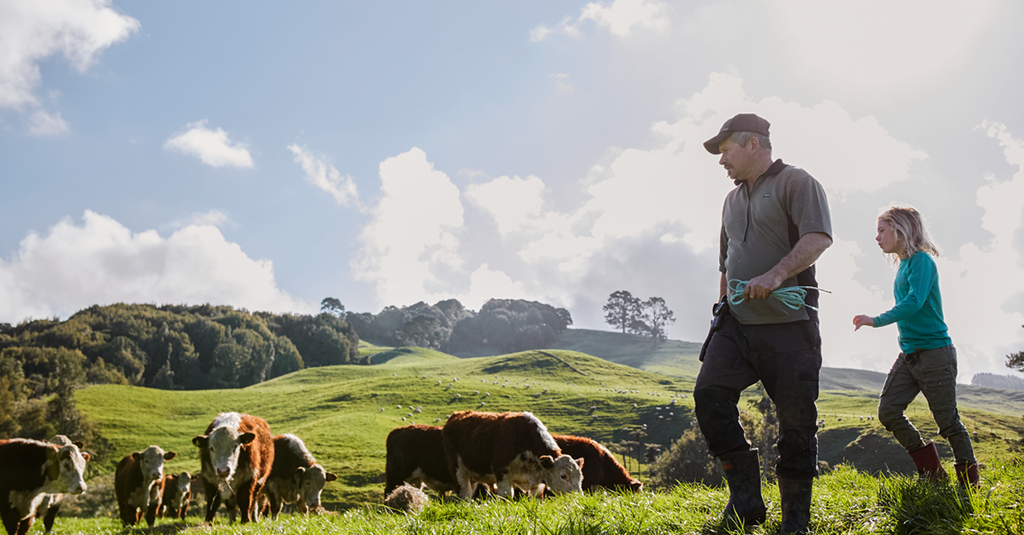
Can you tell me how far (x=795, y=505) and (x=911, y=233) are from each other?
360cm

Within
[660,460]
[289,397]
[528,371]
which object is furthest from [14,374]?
[660,460]

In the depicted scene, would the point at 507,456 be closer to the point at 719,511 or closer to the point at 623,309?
the point at 719,511

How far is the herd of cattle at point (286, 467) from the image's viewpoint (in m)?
11.0

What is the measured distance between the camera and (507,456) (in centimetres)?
1166

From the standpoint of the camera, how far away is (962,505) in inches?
128

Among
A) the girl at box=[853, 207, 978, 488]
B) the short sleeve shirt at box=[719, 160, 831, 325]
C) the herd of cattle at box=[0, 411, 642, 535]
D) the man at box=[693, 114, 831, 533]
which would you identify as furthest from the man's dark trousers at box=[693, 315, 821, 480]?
the herd of cattle at box=[0, 411, 642, 535]

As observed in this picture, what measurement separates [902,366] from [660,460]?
33874mm

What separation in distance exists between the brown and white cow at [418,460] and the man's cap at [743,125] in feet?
38.8

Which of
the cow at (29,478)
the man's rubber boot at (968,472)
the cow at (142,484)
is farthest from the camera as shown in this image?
the cow at (142,484)

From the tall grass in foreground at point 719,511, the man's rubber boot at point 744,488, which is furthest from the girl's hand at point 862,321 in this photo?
the man's rubber boot at point 744,488

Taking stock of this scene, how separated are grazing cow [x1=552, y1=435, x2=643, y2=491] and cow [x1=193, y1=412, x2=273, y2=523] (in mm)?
7015

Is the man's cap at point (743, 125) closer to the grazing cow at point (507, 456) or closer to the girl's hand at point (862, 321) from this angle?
the girl's hand at point (862, 321)

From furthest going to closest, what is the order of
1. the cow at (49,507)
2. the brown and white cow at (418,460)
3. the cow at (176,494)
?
the cow at (176,494), the brown and white cow at (418,460), the cow at (49,507)

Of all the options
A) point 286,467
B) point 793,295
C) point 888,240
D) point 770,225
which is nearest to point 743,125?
point 770,225
